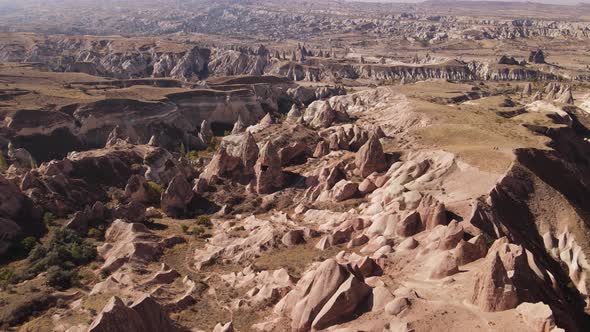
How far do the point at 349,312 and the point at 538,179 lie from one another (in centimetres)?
2833

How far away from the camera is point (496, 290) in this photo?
28000mm

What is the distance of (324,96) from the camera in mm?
148250

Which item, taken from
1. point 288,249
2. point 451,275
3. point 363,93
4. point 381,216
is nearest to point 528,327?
point 451,275

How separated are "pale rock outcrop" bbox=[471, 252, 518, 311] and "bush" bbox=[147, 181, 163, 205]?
44016mm

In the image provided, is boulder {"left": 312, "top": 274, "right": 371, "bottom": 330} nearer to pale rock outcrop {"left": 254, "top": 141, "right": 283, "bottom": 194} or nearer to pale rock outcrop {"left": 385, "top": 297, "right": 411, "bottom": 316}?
pale rock outcrop {"left": 385, "top": 297, "right": 411, "bottom": 316}

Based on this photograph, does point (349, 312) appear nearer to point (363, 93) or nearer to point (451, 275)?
point (451, 275)

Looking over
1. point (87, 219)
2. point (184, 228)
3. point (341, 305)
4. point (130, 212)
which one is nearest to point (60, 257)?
point (87, 219)

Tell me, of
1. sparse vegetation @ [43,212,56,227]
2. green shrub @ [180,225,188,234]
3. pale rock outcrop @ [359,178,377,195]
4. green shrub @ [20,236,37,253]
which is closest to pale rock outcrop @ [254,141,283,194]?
green shrub @ [180,225,188,234]

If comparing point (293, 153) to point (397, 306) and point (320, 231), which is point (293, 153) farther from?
point (397, 306)

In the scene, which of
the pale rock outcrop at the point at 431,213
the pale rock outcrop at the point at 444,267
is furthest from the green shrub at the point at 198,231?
the pale rock outcrop at the point at 444,267

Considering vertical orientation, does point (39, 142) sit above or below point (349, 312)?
below

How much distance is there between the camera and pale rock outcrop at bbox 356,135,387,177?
5659cm

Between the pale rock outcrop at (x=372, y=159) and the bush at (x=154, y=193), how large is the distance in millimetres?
26287

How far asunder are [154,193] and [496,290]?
149 feet
